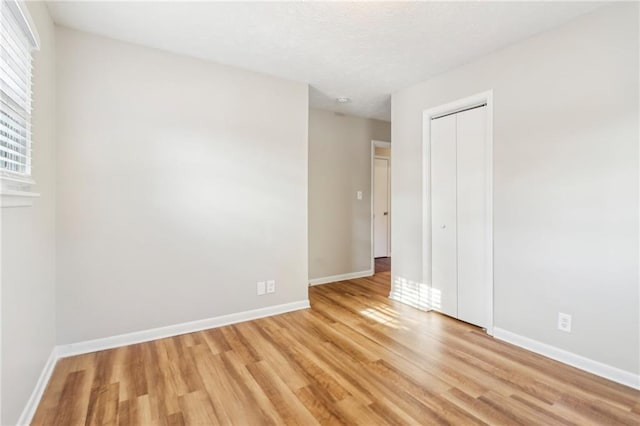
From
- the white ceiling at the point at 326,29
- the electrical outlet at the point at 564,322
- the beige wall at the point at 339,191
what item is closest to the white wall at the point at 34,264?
the white ceiling at the point at 326,29

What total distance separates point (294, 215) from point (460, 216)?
69.0 inches

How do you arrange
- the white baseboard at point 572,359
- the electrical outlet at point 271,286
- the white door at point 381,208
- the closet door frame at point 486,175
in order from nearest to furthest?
the white baseboard at point 572,359 → the closet door frame at point 486,175 → the electrical outlet at point 271,286 → the white door at point 381,208

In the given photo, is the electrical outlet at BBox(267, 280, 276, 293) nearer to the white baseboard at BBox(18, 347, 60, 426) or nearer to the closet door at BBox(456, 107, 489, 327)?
the white baseboard at BBox(18, 347, 60, 426)

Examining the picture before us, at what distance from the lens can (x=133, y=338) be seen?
259 centimetres

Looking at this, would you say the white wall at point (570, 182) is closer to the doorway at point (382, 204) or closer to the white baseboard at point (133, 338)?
the white baseboard at point (133, 338)

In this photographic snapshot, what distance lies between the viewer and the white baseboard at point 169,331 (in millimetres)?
2412

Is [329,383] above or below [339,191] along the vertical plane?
below

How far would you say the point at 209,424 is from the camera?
1.66 m

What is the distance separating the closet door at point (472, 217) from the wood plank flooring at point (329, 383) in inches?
10.6

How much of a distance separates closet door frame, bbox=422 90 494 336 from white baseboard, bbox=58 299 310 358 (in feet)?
4.98

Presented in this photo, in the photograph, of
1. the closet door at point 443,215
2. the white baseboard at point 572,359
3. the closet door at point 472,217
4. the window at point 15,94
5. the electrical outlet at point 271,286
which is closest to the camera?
the window at point 15,94

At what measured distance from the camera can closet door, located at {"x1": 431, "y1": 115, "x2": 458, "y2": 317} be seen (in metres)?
3.15

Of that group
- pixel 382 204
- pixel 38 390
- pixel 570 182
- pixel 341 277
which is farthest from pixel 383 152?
pixel 38 390

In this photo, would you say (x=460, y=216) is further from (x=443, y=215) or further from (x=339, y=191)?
(x=339, y=191)
